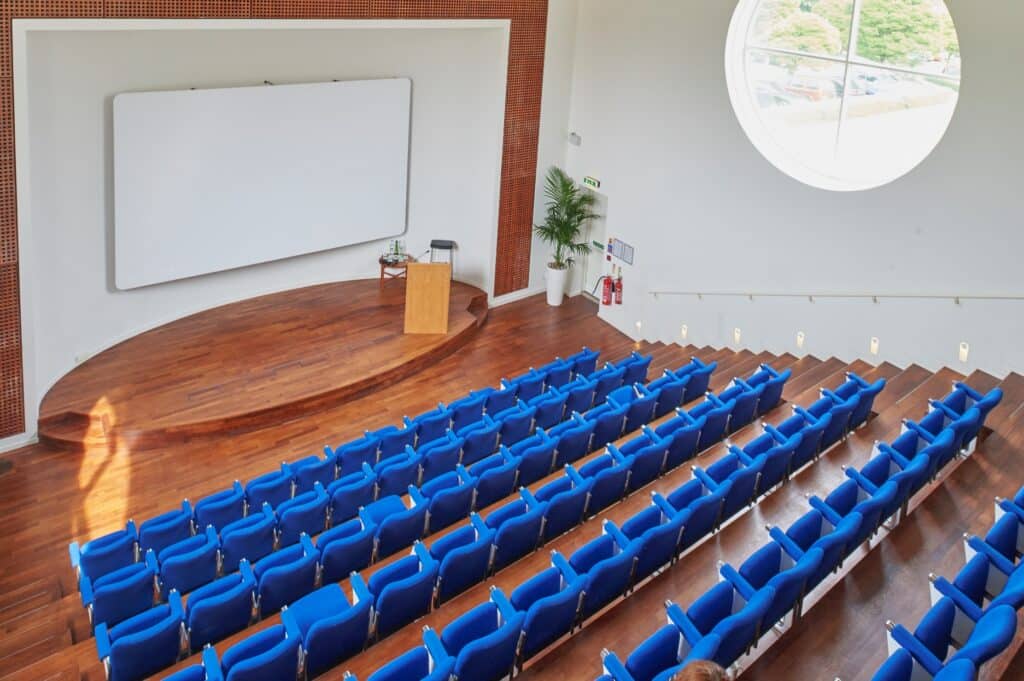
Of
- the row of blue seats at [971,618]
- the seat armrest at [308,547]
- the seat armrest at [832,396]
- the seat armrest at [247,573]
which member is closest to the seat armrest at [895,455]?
the row of blue seats at [971,618]

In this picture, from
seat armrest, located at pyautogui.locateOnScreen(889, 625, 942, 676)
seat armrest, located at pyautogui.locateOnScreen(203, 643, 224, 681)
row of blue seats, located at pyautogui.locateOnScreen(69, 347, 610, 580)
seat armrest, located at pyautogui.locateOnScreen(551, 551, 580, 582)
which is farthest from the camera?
row of blue seats, located at pyautogui.locateOnScreen(69, 347, 610, 580)

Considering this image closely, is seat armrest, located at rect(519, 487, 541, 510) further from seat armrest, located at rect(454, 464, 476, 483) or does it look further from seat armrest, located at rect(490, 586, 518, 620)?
seat armrest, located at rect(490, 586, 518, 620)

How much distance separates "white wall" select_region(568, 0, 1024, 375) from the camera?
7953mm

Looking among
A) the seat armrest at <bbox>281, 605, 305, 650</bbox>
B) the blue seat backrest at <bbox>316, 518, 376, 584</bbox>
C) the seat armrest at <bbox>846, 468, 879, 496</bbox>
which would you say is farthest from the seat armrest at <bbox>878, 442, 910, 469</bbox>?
the seat armrest at <bbox>281, 605, 305, 650</bbox>

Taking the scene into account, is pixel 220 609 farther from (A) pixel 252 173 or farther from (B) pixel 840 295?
(B) pixel 840 295

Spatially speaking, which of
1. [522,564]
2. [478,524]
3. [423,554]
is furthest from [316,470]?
[522,564]

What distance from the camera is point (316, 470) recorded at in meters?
7.35

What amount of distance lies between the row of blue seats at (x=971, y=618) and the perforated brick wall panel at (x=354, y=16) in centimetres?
688

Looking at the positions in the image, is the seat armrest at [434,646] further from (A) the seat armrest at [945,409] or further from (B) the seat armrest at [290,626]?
(A) the seat armrest at [945,409]

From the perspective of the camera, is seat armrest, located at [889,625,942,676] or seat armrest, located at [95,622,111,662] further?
seat armrest, located at [95,622,111,662]

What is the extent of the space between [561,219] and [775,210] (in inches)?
121

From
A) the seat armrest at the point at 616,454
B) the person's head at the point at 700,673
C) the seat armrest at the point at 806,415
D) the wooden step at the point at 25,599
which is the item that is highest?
the person's head at the point at 700,673

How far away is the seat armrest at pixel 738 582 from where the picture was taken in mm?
5090

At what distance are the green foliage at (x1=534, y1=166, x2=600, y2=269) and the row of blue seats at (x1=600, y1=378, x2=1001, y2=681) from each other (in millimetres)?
5756
